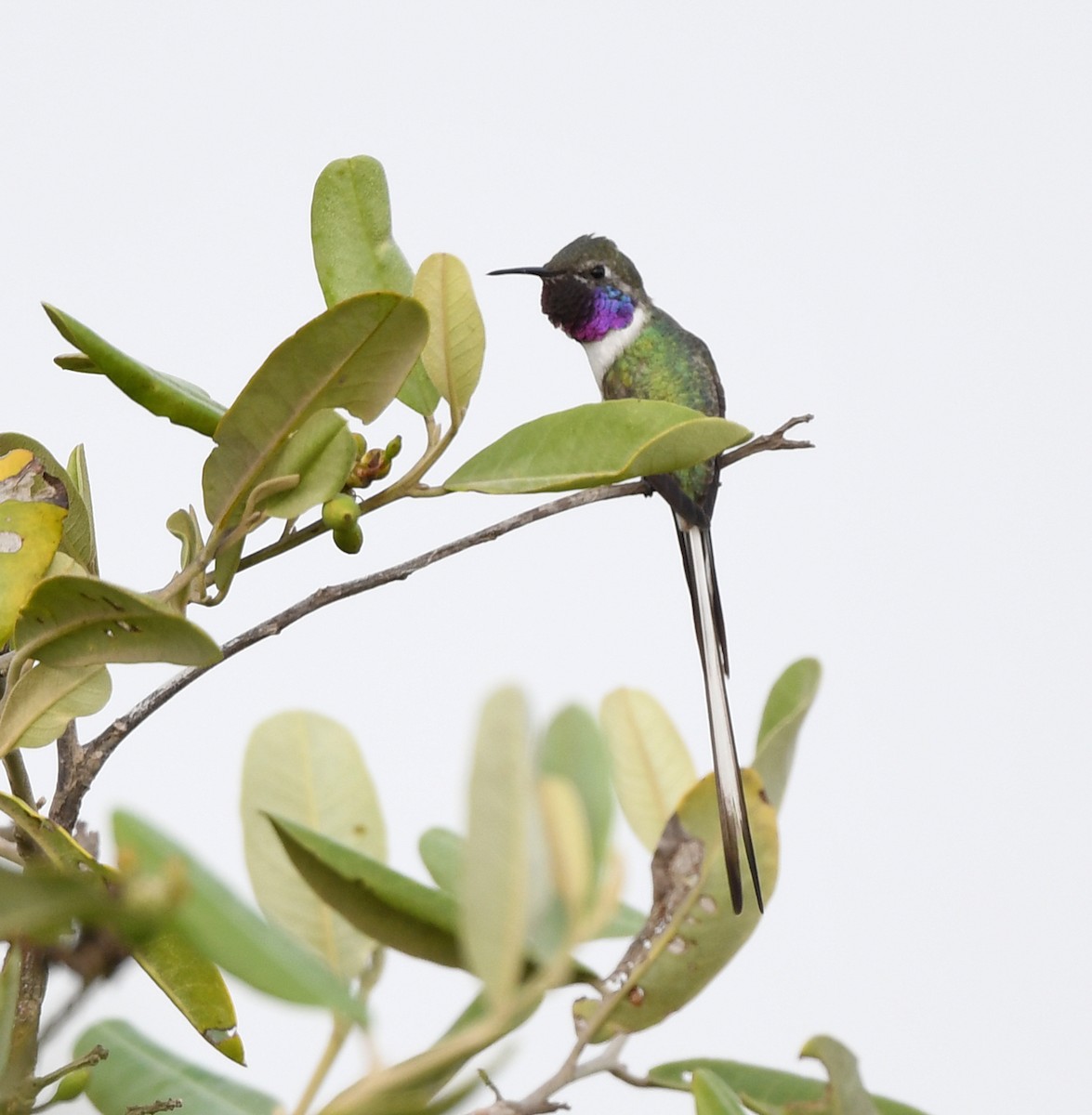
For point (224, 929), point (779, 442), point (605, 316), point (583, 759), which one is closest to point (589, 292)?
point (605, 316)

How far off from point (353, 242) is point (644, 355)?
0.76m

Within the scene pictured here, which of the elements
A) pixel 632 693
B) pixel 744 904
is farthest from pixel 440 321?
pixel 744 904

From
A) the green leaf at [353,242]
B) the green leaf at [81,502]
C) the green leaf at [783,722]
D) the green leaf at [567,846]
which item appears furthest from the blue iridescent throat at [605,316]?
the green leaf at [567,846]

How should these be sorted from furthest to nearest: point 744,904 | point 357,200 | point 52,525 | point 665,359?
1. point 665,359
2. point 357,200
3. point 52,525
4. point 744,904

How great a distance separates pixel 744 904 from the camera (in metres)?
0.48

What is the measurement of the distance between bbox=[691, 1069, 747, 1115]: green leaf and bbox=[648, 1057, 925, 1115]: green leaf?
0.20 ft

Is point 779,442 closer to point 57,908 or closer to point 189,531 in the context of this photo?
point 189,531

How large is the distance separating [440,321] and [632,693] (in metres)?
0.20

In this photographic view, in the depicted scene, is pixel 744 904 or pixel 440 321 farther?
pixel 440 321

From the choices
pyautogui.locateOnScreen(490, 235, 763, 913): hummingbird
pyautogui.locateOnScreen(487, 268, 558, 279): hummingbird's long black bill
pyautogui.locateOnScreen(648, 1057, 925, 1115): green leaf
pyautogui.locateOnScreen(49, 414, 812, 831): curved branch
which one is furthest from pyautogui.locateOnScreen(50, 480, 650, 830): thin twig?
pyautogui.locateOnScreen(487, 268, 558, 279): hummingbird's long black bill

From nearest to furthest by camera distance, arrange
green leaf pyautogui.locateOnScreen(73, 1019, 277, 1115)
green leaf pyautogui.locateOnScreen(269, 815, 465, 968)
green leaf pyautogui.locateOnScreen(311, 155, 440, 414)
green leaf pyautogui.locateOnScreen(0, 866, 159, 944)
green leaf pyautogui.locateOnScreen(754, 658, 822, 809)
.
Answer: green leaf pyautogui.locateOnScreen(0, 866, 159, 944)
green leaf pyautogui.locateOnScreen(269, 815, 465, 968)
green leaf pyautogui.locateOnScreen(754, 658, 822, 809)
green leaf pyautogui.locateOnScreen(73, 1019, 277, 1115)
green leaf pyautogui.locateOnScreen(311, 155, 440, 414)

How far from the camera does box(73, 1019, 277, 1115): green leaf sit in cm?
58

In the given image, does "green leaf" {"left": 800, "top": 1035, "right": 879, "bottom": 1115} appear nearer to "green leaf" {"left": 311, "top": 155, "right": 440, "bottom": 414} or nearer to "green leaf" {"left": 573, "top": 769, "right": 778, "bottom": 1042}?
"green leaf" {"left": 573, "top": 769, "right": 778, "bottom": 1042}

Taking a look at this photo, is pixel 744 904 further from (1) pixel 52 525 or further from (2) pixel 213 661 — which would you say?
(1) pixel 52 525
